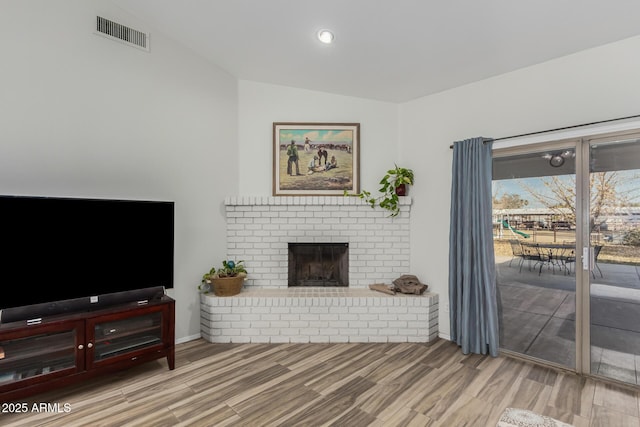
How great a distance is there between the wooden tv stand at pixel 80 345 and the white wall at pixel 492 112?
2.74 meters

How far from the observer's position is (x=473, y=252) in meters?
3.03

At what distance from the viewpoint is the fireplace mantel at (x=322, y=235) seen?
3.64 meters

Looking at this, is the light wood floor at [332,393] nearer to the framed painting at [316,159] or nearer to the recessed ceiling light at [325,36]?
the framed painting at [316,159]

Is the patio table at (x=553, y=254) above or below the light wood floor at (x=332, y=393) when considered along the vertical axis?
above

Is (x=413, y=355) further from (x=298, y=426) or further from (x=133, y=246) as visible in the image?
(x=133, y=246)

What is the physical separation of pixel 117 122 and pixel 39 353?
1857mm

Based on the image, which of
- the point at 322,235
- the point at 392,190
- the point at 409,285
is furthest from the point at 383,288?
the point at 392,190

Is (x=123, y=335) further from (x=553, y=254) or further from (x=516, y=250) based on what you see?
(x=553, y=254)

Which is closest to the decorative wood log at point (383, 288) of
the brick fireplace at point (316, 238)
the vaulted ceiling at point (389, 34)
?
the brick fireplace at point (316, 238)

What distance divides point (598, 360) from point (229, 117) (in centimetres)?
420

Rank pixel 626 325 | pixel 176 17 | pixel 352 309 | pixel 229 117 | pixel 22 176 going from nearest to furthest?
pixel 22 176 → pixel 626 325 → pixel 176 17 → pixel 352 309 → pixel 229 117

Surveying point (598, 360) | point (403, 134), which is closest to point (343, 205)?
point (403, 134)

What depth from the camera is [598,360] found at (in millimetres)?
2523

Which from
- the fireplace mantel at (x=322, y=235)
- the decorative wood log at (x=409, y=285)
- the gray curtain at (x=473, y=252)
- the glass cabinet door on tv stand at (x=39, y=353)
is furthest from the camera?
the fireplace mantel at (x=322, y=235)
